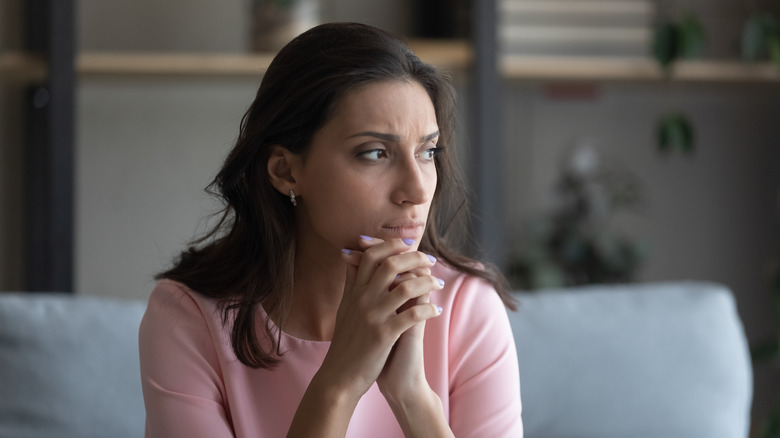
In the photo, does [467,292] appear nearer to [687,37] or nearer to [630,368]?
[630,368]

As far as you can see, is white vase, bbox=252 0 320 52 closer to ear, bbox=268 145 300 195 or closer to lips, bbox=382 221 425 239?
ear, bbox=268 145 300 195

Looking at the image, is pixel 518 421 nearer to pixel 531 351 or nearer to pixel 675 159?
pixel 531 351

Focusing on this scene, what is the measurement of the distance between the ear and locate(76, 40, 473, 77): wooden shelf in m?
1.02

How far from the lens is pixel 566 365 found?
1.64 m

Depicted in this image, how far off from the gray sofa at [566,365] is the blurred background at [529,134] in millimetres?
541

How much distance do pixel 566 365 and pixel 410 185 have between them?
2.34 ft

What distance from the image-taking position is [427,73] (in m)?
1.19

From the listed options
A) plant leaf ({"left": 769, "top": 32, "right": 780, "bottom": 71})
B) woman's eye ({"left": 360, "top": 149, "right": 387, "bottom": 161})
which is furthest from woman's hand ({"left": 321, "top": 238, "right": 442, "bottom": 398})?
plant leaf ({"left": 769, "top": 32, "right": 780, "bottom": 71})

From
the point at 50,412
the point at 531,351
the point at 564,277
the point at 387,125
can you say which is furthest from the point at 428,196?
the point at 564,277

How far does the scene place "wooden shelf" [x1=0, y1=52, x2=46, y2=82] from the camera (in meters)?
2.08

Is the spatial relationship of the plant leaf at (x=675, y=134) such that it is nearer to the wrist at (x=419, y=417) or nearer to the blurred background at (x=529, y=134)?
the blurred background at (x=529, y=134)

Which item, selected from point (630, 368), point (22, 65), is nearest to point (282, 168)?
point (630, 368)

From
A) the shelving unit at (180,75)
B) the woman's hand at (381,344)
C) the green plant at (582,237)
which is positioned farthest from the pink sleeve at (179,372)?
the green plant at (582,237)

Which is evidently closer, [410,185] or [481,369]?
[410,185]
